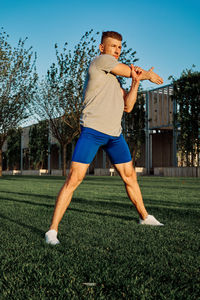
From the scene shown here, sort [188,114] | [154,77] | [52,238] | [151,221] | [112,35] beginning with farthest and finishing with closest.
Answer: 1. [188,114]
2. [151,221]
3. [154,77]
4. [112,35]
5. [52,238]

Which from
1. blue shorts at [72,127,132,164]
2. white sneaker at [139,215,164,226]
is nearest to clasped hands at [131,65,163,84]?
blue shorts at [72,127,132,164]

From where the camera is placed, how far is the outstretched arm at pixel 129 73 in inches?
144

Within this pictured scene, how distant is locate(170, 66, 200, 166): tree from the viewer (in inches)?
1057

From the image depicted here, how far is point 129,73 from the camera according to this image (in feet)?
12.2

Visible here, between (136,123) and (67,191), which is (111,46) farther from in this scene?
(136,123)

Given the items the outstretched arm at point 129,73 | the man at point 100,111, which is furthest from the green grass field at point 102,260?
the outstretched arm at point 129,73

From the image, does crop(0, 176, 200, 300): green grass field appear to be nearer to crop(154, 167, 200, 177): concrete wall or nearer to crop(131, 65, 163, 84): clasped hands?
crop(131, 65, 163, 84): clasped hands

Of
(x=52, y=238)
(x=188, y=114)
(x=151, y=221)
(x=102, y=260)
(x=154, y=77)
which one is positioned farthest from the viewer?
(x=188, y=114)

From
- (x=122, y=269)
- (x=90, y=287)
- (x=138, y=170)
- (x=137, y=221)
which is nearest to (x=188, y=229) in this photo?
(x=137, y=221)

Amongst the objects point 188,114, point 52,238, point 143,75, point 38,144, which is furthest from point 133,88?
point 38,144

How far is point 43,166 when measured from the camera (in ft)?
174

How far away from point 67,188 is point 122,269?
4.48 ft

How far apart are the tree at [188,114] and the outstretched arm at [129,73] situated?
76.2 feet

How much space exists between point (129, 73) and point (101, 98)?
0.38m
